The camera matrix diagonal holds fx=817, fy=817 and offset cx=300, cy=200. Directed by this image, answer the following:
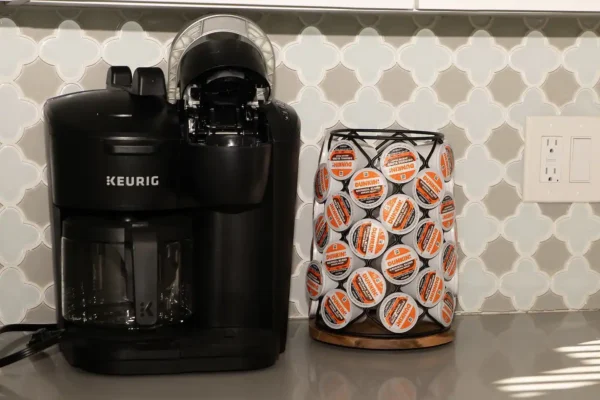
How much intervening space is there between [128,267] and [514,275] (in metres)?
0.70

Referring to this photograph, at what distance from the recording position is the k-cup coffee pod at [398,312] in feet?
3.65

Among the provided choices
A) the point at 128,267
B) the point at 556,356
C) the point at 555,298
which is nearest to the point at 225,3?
the point at 128,267

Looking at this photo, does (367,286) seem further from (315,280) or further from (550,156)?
(550,156)

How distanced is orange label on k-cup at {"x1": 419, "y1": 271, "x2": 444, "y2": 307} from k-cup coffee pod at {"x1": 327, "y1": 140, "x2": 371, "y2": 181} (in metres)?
0.18

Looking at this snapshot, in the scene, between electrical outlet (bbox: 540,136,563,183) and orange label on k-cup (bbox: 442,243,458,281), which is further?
electrical outlet (bbox: 540,136,563,183)

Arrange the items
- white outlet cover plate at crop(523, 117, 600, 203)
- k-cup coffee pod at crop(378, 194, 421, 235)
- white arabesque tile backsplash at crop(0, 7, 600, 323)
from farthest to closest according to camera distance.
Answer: white outlet cover plate at crop(523, 117, 600, 203) < white arabesque tile backsplash at crop(0, 7, 600, 323) < k-cup coffee pod at crop(378, 194, 421, 235)

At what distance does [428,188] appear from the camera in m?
1.12

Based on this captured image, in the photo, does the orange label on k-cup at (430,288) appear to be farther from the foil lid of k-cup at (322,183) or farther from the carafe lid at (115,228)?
the carafe lid at (115,228)

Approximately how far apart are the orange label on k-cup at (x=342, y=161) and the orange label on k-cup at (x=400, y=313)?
0.60ft

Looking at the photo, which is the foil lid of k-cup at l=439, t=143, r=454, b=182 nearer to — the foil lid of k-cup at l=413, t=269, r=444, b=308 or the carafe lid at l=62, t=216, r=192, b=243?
the foil lid of k-cup at l=413, t=269, r=444, b=308

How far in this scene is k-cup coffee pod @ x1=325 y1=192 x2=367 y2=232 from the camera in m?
1.12

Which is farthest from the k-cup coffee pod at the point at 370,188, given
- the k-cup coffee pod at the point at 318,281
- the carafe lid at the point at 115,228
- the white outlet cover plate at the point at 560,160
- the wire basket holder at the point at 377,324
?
the white outlet cover plate at the point at 560,160

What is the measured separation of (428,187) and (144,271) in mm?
411

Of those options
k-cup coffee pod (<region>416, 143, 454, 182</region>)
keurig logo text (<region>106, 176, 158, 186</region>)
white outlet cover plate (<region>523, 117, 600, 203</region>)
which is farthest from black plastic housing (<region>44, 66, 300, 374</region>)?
white outlet cover plate (<region>523, 117, 600, 203</region>)
